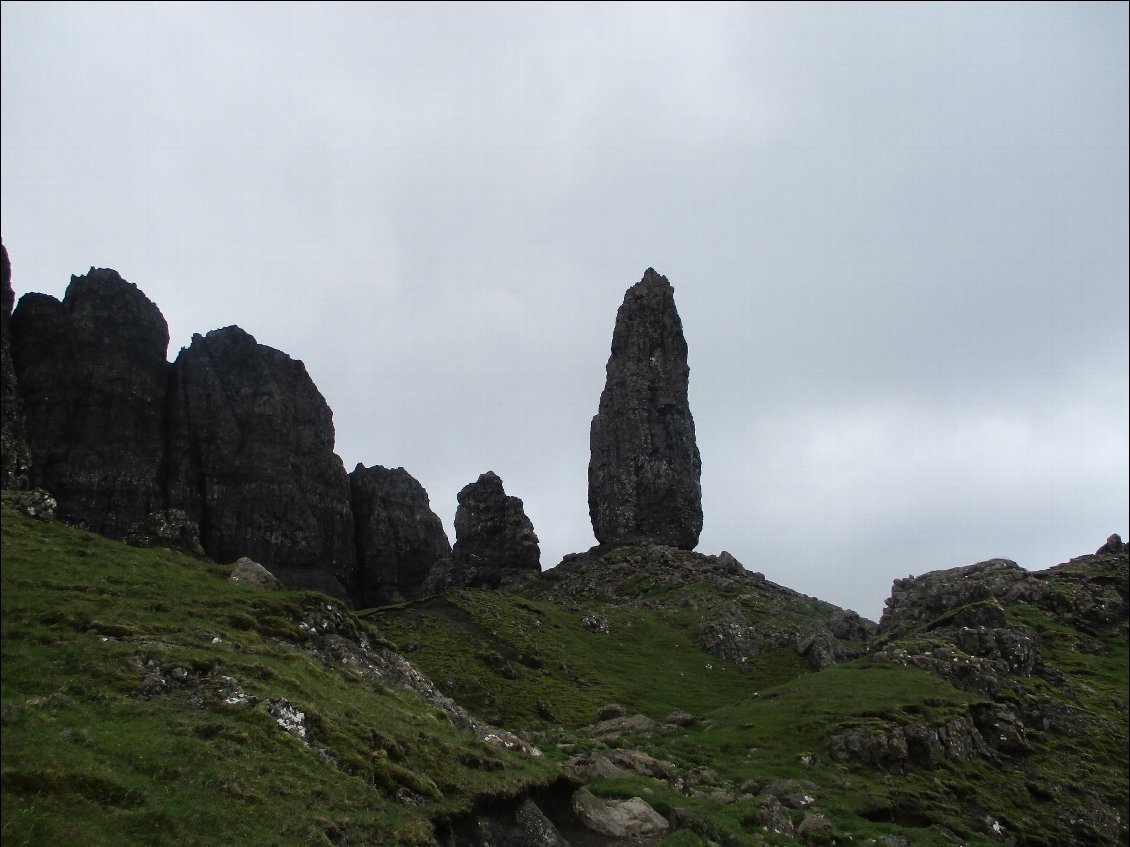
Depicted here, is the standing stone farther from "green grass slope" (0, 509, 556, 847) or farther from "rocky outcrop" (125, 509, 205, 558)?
"green grass slope" (0, 509, 556, 847)

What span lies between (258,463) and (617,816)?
96042 millimetres

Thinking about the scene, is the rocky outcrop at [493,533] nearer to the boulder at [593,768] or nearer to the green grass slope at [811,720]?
the green grass slope at [811,720]

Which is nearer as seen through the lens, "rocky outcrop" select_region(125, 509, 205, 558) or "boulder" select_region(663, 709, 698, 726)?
"boulder" select_region(663, 709, 698, 726)

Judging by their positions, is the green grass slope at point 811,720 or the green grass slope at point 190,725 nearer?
the green grass slope at point 190,725

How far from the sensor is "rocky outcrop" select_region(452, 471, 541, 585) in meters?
127

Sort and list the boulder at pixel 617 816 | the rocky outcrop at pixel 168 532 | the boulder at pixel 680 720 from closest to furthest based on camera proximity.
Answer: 1. the boulder at pixel 617 816
2. the boulder at pixel 680 720
3. the rocky outcrop at pixel 168 532

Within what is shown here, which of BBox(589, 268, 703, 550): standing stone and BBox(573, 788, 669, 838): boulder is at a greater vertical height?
BBox(589, 268, 703, 550): standing stone

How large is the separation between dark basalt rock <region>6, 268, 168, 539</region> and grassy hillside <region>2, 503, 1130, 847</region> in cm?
4581

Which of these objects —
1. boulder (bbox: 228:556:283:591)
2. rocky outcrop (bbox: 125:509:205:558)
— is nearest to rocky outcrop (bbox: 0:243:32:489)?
rocky outcrop (bbox: 125:509:205:558)

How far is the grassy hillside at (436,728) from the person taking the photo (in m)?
19.0

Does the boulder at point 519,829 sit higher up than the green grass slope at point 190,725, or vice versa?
the green grass slope at point 190,725

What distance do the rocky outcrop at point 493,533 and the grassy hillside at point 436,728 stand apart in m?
43.6

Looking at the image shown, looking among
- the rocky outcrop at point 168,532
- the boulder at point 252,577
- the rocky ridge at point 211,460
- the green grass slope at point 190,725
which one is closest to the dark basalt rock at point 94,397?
the rocky ridge at point 211,460

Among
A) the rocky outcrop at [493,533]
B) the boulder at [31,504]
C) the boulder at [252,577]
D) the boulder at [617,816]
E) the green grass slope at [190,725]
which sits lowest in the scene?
the boulder at [617,816]
